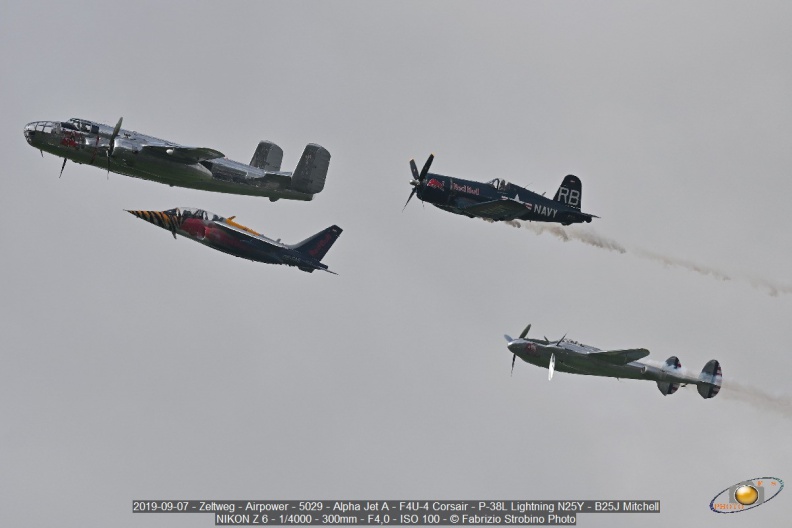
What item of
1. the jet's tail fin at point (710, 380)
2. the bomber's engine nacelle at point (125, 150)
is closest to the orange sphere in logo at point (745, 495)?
the jet's tail fin at point (710, 380)

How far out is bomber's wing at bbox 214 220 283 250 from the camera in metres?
89.9

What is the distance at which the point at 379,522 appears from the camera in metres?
88.0

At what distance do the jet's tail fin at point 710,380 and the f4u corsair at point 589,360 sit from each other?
6.28ft

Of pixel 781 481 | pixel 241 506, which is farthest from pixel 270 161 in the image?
pixel 781 481

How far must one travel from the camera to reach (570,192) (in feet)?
317

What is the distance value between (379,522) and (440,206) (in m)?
22.1

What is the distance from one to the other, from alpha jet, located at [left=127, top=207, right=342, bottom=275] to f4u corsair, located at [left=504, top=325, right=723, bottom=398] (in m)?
15.3

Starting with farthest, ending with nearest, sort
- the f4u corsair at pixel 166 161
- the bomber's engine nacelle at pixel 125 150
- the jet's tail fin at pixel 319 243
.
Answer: the jet's tail fin at pixel 319 243 < the f4u corsair at pixel 166 161 < the bomber's engine nacelle at pixel 125 150

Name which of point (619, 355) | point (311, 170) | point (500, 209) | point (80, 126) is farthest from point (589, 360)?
point (80, 126)

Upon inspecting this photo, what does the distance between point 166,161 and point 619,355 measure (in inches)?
1319

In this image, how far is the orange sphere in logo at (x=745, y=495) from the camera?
314 feet

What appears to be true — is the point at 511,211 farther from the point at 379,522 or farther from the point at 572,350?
the point at 379,522

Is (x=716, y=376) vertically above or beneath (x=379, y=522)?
above

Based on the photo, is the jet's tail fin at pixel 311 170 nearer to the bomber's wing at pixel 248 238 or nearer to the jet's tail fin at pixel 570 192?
the bomber's wing at pixel 248 238
